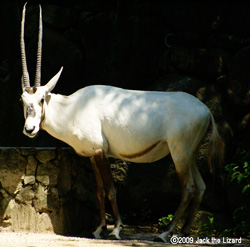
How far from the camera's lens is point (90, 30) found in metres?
7.54

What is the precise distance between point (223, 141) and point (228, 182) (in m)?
0.60

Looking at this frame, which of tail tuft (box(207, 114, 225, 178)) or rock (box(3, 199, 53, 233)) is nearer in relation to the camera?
rock (box(3, 199, 53, 233))

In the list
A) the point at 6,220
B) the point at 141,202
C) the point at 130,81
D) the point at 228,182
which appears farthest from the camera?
the point at 130,81

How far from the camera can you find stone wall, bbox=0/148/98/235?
18.3 ft

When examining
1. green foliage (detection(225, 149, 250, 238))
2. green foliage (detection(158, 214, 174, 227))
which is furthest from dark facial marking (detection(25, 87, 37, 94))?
green foliage (detection(225, 149, 250, 238))

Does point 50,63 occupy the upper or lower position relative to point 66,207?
upper

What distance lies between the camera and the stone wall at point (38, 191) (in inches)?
219

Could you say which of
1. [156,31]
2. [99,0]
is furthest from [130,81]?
[99,0]

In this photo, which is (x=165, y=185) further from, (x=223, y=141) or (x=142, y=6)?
(x=142, y=6)

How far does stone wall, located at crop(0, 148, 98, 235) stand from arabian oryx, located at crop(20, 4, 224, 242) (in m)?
0.34

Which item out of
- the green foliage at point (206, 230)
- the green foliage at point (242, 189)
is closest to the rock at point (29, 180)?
the green foliage at point (206, 230)

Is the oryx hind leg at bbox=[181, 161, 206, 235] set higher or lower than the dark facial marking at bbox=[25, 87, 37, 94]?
lower

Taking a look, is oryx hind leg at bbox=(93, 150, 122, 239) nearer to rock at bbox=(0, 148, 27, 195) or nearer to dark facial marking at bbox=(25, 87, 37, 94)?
rock at bbox=(0, 148, 27, 195)

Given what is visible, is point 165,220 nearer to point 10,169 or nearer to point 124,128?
point 124,128
